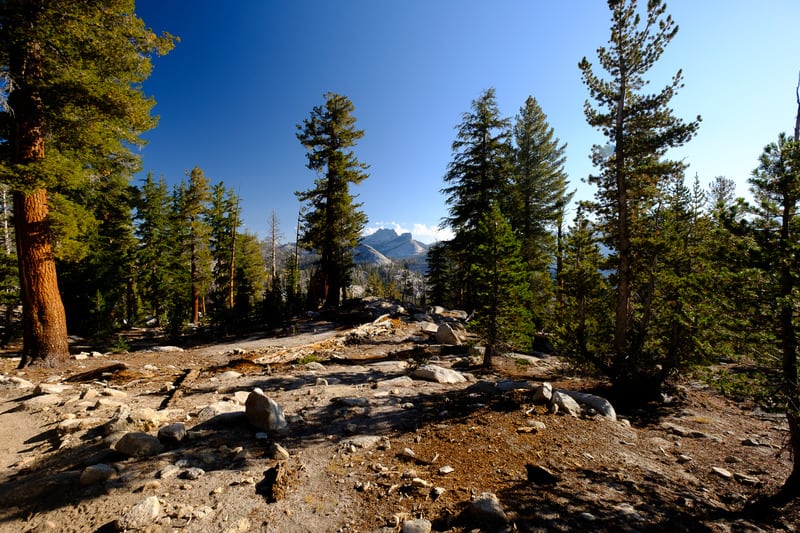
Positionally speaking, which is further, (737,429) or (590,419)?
(737,429)

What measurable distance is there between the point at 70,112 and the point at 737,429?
784 inches

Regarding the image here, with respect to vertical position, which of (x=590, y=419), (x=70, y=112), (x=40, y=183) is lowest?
(x=590, y=419)

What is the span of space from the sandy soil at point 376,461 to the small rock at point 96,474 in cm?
4

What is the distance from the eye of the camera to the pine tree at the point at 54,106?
774 centimetres

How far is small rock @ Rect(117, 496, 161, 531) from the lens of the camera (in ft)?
10.2

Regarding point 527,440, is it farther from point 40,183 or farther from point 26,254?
point 26,254

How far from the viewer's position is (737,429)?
7.32 meters

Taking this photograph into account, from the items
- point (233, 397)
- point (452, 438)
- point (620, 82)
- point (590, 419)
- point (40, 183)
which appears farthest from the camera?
point (620, 82)

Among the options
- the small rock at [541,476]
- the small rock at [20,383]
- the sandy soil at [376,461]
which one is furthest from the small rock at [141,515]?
the small rock at [20,383]

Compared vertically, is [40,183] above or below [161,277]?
above

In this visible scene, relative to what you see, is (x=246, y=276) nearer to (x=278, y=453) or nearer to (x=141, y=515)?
(x=278, y=453)

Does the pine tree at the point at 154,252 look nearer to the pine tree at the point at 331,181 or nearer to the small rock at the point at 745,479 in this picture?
the pine tree at the point at 331,181

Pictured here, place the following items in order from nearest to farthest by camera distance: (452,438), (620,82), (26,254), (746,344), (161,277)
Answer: (746,344) < (452,438) < (26,254) < (620,82) < (161,277)

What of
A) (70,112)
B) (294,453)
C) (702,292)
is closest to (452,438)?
(294,453)
